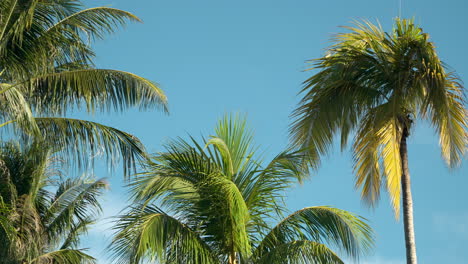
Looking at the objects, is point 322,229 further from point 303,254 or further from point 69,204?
point 69,204

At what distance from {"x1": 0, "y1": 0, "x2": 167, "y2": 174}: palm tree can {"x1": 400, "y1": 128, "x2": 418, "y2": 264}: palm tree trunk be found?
411cm

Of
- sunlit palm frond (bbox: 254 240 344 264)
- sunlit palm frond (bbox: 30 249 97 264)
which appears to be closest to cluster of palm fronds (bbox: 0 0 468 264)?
sunlit palm frond (bbox: 254 240 344 264)

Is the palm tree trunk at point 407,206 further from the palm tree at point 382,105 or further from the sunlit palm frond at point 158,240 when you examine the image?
the sunlit palm frond at point 158,240

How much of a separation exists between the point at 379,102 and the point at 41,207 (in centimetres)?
852

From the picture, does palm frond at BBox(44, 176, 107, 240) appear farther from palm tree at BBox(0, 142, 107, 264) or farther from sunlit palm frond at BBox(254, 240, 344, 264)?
sunlit palm frond at BBox(254, 240, 344, 264)

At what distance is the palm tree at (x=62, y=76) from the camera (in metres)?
13.0

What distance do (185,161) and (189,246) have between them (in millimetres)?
1389

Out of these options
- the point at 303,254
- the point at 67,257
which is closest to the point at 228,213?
the point at 303,254

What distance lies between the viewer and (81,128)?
13297 millimetres

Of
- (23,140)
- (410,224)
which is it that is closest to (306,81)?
(410,224)

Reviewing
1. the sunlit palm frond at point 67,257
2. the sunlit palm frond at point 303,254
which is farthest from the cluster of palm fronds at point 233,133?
the sunlit palm frond at point 67,257

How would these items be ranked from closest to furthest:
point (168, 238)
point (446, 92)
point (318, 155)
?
point (168, 238), point (446, 92), point (318, 155)

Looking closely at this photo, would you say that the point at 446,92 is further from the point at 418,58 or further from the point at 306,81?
the point at 306,81

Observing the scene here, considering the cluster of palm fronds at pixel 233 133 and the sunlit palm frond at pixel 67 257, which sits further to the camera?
the sunlit palm frond at pixel 67 257
